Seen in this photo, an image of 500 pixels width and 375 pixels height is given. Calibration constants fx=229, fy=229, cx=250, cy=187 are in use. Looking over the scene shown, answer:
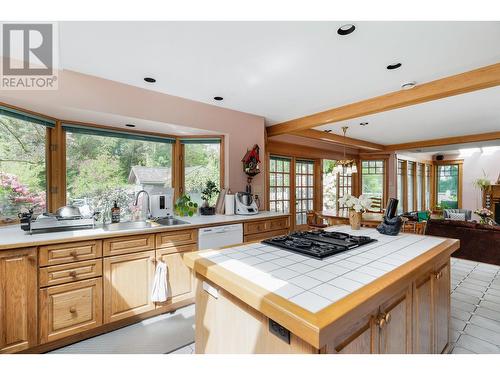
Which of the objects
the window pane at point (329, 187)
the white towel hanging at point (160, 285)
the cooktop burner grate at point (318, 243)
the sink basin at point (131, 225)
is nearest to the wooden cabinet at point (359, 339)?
the cooktop burner grate at point (318, 243)

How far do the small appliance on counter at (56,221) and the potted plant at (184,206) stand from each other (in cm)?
103

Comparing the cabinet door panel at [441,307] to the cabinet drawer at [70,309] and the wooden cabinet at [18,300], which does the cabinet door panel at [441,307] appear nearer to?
the cabinet drawer at [70,309]

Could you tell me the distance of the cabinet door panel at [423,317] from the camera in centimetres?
124

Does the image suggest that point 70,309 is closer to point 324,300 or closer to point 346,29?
point 324,300

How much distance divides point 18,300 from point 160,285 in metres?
0.99

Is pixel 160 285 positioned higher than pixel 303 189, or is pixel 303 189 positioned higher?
pixel 303 189

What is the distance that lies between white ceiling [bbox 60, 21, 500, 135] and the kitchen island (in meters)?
1.49

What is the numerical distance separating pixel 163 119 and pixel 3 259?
187 cm

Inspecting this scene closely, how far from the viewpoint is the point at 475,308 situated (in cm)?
247

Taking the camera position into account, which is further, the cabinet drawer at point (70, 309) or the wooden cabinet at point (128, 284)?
the wooden cabinet at point (128, 284)

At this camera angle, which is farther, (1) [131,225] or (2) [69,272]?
(1) [131,225]

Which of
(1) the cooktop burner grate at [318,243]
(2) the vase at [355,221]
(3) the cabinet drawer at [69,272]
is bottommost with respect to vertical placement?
(3) the cabinet drawer at [69,272]

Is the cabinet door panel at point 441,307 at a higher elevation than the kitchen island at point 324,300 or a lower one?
lower

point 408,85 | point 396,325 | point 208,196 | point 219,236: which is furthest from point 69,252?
point 408,85
